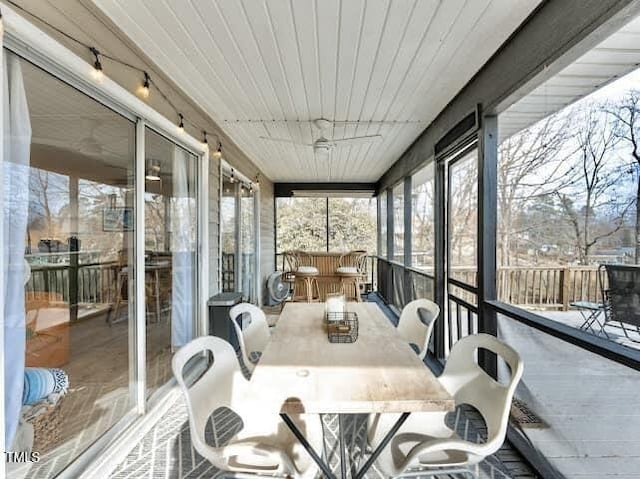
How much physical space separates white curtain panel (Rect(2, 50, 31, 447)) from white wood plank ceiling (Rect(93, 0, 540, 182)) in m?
0.74

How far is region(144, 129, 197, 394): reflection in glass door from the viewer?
2766 millimetres

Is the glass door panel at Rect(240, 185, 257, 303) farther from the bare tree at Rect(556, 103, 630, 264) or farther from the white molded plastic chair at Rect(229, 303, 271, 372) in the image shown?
the bare tree at Rect(556, 103, 630, 264)

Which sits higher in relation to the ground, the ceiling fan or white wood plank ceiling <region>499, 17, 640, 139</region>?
the ceiling fan

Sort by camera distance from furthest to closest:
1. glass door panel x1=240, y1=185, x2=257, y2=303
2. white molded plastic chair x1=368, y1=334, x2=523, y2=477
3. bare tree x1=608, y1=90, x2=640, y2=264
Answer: glass door panel x1=240, y1=185, x2=257, y2=303, bare tree x1=608, y1=90, x2=640, y2=264, white molded plastic chair x1=368, y1=334, x2=523, y2=477

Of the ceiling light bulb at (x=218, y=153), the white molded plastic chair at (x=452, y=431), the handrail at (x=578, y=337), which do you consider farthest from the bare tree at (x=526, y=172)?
the ceiling light bulb at (x=218, y=153)

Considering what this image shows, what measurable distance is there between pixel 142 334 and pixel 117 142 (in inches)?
53.2

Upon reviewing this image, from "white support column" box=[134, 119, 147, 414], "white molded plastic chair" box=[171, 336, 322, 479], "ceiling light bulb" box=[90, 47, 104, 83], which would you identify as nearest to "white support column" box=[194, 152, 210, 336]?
"white support column" box=[134, 119, 147, 414]

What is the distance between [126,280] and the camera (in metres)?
2.55

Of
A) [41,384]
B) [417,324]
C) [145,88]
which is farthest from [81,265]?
[417,324]

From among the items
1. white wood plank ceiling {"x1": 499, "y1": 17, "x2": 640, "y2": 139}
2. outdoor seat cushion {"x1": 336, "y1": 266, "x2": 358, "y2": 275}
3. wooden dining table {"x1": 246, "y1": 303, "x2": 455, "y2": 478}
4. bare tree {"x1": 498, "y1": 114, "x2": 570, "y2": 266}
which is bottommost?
wooden dining table {"x1": 246, "y1": 303, "x2": 455, "y2": 478}

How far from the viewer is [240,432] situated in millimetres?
1644

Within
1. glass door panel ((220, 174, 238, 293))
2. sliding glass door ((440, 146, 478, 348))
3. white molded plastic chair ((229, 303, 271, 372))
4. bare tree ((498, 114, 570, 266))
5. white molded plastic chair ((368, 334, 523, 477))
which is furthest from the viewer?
glass door panel ((220, 174, 238, 293))

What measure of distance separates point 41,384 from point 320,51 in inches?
99.1

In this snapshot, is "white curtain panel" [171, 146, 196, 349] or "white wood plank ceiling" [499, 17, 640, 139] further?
"white curtain panel" [171, 146, 196, 349]
